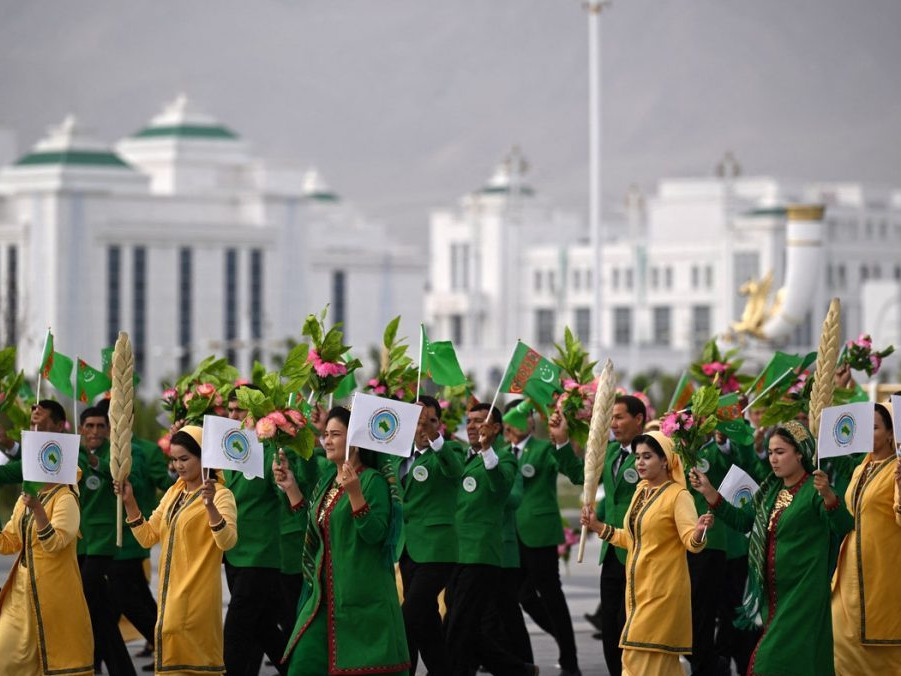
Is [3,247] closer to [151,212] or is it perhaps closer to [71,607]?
[151,212]

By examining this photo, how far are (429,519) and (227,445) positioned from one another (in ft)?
4.90

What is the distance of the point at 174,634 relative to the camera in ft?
31.0

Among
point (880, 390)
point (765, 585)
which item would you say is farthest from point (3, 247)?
point (765, 585)

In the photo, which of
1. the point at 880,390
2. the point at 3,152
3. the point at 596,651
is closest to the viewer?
the point at 596,651

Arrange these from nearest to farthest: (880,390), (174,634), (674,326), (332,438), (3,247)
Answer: (332,438), (174,634), (880,390), (3,247), (674,326)

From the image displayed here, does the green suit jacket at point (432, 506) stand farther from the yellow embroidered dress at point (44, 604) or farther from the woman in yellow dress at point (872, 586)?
the woman in yellow dress at point (872, 586)

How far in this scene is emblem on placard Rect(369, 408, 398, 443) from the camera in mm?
8789

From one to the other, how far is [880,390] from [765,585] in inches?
268

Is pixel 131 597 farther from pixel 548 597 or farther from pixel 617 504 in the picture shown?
pixel 617 504

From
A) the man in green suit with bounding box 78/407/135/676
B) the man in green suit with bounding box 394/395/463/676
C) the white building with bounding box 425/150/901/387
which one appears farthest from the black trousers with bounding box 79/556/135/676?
the white building with bounding box 425/150/901/387

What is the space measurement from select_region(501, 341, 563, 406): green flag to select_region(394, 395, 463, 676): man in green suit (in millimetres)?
877

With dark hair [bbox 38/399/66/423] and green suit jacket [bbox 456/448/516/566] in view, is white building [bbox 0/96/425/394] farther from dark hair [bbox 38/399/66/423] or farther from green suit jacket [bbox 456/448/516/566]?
dark hair [bbox 38/399/66/423]

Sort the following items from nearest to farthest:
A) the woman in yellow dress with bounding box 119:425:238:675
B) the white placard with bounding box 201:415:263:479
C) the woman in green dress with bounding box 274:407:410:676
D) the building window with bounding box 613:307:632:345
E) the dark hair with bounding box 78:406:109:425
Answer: the woman in green dress with bounding box 274:407:410:676, the white placard with bounding box 201:415:263:479, the woman in yellow dress with bounding box 119:425:238:675, the dark hair with bounding box 78:406:109:425, the building window with bounding box 613:307:632:345

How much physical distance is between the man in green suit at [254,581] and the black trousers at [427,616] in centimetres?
64
